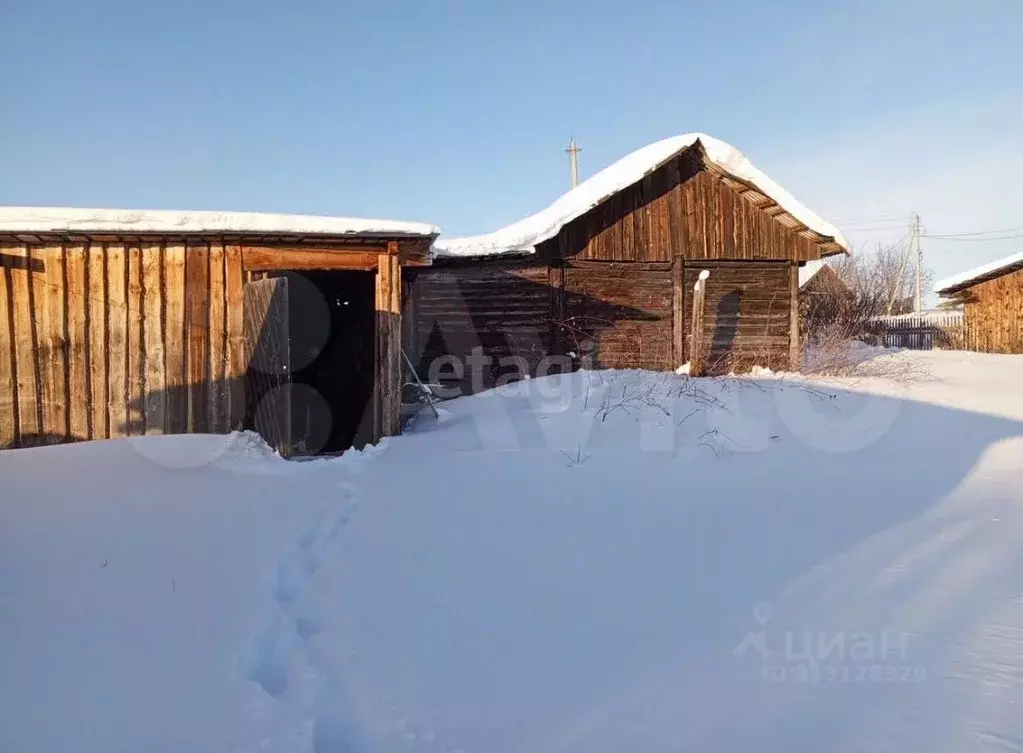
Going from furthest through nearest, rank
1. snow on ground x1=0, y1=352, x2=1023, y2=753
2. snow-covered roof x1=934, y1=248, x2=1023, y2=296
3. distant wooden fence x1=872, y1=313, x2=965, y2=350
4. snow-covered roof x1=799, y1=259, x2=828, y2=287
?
snow-covered roof x1=799, y1=259, x2=828, y2=287, distant wooden fence x1=872, y1=313, x2=965, y2=350, snow-covered roof x1=934, y1=248, x2=1023, y2=296, snow on ground x1=0, y1=352, x2=1023, y2=753

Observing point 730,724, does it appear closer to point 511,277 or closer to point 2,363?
point 2,363

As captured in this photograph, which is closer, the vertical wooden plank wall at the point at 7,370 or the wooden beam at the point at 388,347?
the vertical wooden plank wall at the point at 7,370

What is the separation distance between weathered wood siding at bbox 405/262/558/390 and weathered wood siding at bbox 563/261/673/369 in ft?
1.82

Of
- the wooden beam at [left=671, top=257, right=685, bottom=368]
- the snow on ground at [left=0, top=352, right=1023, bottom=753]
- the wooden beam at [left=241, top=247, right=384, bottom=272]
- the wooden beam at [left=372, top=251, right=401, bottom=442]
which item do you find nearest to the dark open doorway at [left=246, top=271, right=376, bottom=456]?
the wooden beam at [left=372, top=251, right=401, bottom=442]

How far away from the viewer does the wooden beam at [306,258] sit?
7.74 metres

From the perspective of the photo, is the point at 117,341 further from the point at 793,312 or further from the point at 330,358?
the point at 793,312

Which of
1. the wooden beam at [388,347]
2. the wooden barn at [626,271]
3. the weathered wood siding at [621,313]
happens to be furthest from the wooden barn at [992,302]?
the wooden beam at [388,347]

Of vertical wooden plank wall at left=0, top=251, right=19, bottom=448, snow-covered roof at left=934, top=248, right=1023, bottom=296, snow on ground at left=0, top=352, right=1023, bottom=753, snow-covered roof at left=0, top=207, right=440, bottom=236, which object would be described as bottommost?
snow on ground at left=0, top=352, right=1023, bottom=753

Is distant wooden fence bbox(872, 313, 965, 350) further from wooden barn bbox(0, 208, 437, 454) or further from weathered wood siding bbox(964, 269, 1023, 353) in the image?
wooden barn bbox(0, 208, 437, 454)

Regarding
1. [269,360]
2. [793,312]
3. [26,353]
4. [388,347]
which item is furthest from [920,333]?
[26,353]

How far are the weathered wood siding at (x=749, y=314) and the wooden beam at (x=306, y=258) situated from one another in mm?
8001

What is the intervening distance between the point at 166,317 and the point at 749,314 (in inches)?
432

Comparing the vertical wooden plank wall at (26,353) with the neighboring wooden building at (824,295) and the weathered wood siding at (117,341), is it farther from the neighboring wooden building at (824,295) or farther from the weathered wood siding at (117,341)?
the neighboring wooden building at (824,295)

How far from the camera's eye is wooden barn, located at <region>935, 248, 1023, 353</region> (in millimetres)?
21266
